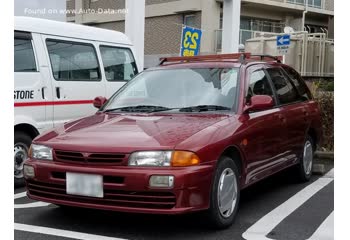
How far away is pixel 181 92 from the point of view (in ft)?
17.0

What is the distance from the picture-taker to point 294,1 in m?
28.4

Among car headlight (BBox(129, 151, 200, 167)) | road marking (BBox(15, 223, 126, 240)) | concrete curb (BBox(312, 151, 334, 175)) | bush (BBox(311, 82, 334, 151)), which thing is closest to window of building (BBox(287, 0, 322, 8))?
bush (BBox(311, 82, 334, 151))

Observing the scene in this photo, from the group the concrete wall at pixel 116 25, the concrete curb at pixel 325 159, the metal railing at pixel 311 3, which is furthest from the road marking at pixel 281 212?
the concrete wall at pixel 116 25

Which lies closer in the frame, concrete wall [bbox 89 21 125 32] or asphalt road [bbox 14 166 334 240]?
asphalt road [bbox 14 166 334 240]

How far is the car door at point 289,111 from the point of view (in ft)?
19.2

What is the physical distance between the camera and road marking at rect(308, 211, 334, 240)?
4.32m

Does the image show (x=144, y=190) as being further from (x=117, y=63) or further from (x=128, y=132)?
(x=117, y=63)

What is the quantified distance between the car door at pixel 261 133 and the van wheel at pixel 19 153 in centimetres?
293

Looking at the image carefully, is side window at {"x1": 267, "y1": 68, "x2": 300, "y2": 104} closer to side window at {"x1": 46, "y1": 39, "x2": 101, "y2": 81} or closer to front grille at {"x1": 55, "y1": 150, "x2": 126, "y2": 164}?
front grille at {"x1": 55, "y1": 150, "x2": 126, "y2": 164}

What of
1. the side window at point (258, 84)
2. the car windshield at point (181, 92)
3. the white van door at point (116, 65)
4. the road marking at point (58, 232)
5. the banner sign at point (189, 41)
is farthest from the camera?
the banner sign at point (189, 41)

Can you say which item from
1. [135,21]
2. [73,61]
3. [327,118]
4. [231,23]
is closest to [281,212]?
[73,61]

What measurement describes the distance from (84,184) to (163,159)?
2.32 ft

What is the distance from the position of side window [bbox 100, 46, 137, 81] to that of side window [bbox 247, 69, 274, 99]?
8.95 feet

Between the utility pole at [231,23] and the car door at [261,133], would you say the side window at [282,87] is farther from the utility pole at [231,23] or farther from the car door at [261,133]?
the utility pole at [231,23]
